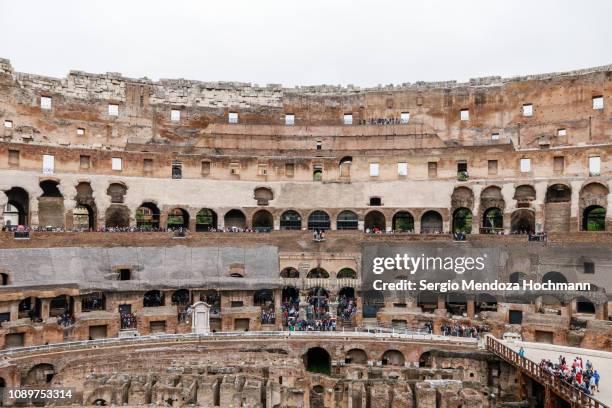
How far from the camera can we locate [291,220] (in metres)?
45.5

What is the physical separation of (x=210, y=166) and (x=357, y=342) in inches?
907

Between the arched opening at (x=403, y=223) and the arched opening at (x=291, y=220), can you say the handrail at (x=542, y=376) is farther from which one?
the arched opening at (x=403, y=223)

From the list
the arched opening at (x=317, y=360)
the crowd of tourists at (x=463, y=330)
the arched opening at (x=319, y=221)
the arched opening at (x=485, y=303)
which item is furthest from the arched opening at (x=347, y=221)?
the arched opening at (x=317, y=360)

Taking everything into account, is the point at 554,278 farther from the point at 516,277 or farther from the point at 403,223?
the point at 403,223

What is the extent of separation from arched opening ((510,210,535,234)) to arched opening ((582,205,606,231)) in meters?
3.92

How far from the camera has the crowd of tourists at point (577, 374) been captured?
70.8ft

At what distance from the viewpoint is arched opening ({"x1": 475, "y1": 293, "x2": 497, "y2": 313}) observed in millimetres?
34094

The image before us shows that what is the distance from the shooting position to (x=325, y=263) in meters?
39.8

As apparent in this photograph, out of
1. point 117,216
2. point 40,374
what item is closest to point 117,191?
point 117,216

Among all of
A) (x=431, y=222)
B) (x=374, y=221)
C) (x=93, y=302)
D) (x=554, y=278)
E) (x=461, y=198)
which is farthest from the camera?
(x=374, y=221)

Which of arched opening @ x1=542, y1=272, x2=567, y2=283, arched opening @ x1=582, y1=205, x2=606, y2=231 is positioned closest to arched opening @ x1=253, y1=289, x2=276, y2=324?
arched opening @ x1=542, y1=272, x2=567, y2=283

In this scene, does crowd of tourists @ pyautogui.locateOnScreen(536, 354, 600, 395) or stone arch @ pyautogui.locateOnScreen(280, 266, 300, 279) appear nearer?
crowd of tourists @ pyautogui.locateOnScreen(536, 354, 600, 395)

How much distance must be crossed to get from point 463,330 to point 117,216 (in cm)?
2934

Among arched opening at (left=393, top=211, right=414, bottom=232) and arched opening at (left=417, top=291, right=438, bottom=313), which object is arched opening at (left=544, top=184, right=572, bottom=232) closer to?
arched opening at (left=393, top=211, right=414, bottom=232)
